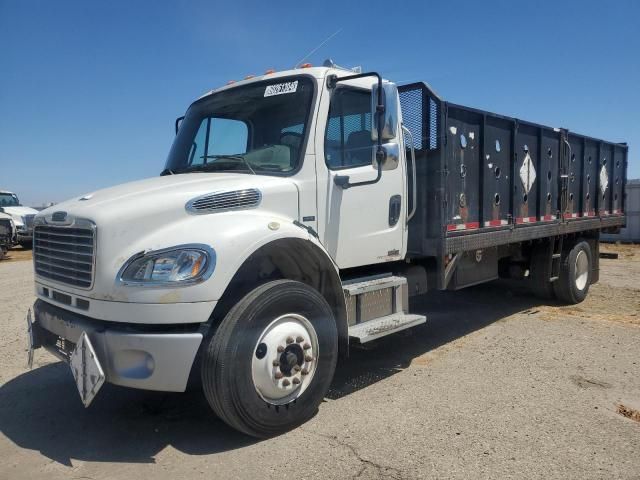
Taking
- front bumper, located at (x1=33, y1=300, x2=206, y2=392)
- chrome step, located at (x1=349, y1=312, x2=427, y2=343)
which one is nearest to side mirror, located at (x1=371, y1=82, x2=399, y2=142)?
chrome step, located at (x1=349, y1=312, x2=427, y2=343)

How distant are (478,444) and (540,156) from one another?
474cm

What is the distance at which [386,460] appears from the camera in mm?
3266

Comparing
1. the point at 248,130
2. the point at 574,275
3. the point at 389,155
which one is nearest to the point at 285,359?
Answer: the point at 389,155

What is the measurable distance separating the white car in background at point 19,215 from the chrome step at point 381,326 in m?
18.1

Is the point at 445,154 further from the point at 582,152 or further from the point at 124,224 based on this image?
the point at 582,152

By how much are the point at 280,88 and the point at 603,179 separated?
713 cm

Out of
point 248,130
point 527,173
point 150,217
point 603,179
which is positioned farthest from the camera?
point 603,179

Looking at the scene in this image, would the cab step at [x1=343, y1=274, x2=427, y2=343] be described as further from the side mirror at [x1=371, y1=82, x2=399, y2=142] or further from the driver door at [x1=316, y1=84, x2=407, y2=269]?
the side mirror at [x1=371, y1=82, x2=399, y2=142]

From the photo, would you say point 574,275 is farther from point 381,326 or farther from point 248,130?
point 248,130

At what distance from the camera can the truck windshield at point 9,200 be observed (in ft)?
69.5

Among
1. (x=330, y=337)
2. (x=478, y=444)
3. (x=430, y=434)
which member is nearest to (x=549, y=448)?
(x=478, y=444)

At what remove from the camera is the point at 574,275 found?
8.27 m

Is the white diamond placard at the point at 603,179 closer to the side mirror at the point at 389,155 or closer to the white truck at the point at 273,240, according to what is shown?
the white truck at the point at 273,240

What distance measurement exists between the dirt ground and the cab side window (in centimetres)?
200
